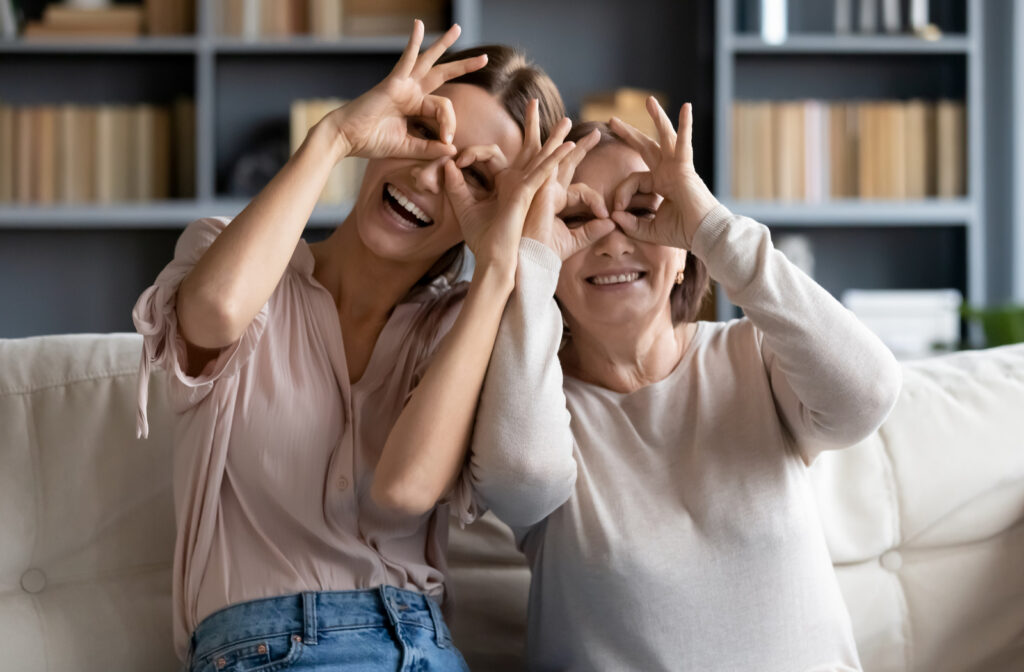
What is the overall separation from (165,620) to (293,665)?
43 centimetres

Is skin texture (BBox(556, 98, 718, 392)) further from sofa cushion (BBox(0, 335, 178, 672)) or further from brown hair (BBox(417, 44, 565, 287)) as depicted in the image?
sofa cushion (BBox(0, 335, 178, 672))

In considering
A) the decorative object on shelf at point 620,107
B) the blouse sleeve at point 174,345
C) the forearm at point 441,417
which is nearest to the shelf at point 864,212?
the decorative object on shelf at point 620,107

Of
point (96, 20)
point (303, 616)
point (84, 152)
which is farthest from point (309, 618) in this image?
point (96, 20)

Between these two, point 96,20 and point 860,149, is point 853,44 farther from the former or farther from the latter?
point 96,20

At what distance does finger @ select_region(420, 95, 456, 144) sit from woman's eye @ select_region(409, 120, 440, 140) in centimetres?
4

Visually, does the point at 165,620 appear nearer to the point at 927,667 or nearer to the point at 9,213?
the point at 927,667

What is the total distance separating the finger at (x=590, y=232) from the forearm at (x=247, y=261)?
1.12 ft

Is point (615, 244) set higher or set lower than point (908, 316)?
higher

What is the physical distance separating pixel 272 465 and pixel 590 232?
50cm

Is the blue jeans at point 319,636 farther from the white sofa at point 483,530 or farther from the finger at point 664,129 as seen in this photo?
the finger at point 664,129

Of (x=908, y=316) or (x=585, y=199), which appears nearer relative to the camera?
(x=585, y=199)

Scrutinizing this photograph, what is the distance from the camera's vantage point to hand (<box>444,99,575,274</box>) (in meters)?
1.26

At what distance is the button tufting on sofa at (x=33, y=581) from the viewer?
146cm

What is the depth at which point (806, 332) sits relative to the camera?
1.19 metres
